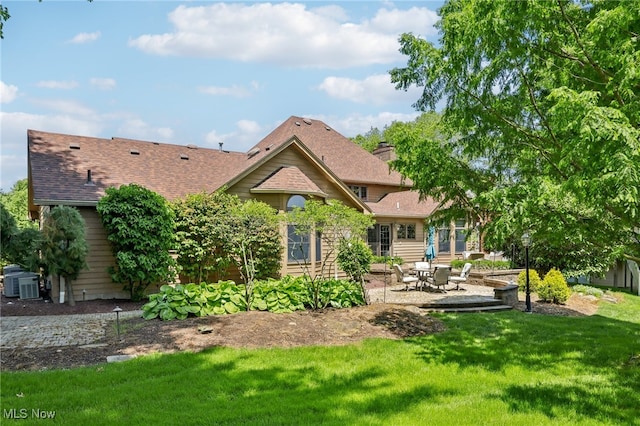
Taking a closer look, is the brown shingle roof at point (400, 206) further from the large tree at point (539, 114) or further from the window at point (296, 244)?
the large tree at point (539, 114)

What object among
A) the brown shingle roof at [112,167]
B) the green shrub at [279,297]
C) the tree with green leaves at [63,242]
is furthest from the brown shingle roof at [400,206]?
the tree with green leaves at [63,242]

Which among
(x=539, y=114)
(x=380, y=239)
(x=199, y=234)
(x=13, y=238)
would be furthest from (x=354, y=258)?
(x=380, y=239)

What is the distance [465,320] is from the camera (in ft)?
32.3

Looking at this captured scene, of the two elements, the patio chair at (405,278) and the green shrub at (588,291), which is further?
the patio chair at (405,278)

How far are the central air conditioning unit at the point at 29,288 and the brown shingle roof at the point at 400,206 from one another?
14725mm

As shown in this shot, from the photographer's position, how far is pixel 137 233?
11836mm

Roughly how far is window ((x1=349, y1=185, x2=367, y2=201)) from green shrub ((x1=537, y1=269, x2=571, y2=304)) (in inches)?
446

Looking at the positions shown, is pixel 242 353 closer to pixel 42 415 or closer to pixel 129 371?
pixel 129 371

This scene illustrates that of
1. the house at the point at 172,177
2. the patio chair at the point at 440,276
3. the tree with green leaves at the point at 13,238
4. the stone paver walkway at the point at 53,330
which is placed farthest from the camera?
the patio chair at the point at 440,276

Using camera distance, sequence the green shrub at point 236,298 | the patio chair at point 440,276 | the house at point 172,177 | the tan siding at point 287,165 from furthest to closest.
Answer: the tan siding at point 287,165
the patio chair at point 440,276
the house at point 172,177
the green shrub at point 236,298

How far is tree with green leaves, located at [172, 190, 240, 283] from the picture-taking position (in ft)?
43.0

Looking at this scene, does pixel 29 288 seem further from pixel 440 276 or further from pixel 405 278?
pixel 440 276

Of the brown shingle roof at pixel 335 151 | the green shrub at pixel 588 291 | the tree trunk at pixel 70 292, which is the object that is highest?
the brown shingle roof at pixel 335 151

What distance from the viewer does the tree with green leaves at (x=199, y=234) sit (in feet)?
43.0
